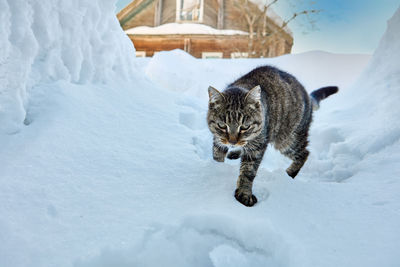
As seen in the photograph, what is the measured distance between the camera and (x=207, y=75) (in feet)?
24.0

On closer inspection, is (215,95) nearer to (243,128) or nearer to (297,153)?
(243,128)

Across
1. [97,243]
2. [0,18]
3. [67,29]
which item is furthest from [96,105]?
[97,243]

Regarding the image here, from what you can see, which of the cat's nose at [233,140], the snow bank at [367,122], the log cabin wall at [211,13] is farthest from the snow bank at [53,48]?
the log cabin wall at [211,13]

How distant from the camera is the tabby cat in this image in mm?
2199

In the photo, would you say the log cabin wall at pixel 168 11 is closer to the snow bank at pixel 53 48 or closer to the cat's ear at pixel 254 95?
the snow bank at pixel 53 48

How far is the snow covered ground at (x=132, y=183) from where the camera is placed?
61.0 inches

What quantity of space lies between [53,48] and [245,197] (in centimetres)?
223

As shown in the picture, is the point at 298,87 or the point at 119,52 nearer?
the point at 298,87

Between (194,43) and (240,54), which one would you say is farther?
(194,43)

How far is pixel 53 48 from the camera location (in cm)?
264

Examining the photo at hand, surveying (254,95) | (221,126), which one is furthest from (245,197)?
(254,95)

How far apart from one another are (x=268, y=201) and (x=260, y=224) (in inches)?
12.5

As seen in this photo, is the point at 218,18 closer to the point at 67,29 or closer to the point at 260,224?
the point at 67,29

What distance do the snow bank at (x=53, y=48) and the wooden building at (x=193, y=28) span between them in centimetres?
976
